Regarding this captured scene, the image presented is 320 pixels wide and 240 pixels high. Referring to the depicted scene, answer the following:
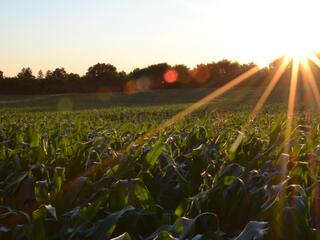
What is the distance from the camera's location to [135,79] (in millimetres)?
79312

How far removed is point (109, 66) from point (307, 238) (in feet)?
294

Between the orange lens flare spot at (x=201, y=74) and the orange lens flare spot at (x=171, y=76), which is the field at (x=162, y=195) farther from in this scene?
the orange lens flare spot at (x=171, y=76)

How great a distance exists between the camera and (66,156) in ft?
12.4

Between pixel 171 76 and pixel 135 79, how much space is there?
226 inches

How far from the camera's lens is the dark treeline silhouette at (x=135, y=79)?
71188mm

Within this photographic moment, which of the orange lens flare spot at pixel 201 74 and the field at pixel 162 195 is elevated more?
the field at pixel 162 195

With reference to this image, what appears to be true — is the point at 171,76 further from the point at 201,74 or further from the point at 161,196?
the point at 161,196

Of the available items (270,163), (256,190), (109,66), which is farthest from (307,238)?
(109,66)

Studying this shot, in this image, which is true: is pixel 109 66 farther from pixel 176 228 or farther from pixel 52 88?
pixel 176 228

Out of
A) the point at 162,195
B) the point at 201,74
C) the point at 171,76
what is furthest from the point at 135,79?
the point at 162,195

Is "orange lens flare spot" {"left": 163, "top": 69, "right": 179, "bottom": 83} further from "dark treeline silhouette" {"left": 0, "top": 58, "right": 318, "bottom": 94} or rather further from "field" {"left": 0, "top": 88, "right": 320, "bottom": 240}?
"field" {"left": 0, "top": 88, "right": 320, "bottom": 240}

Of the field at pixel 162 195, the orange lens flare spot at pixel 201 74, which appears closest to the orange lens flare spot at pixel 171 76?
the orange lens flare spot at pixel 201 74

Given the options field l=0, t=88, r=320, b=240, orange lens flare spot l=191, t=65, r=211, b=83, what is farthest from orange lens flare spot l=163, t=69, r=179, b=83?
field l=0, t=88, r=320, b=240

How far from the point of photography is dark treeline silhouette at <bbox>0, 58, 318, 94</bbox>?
234 ft
